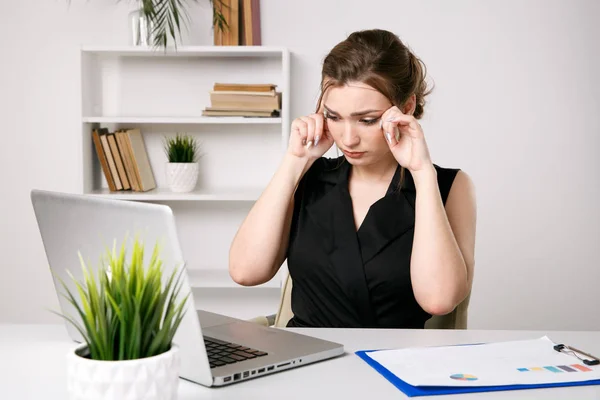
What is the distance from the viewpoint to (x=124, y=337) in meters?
0.87

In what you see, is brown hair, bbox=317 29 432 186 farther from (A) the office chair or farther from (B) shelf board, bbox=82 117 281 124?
(B) shelf board, bbox=82 117 281 124

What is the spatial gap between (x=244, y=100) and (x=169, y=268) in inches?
87.7

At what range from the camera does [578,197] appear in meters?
3.42

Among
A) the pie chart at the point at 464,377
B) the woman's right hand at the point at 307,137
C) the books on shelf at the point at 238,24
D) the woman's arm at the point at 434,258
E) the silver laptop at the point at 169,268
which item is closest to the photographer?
the silver laptop at the point at 169,268

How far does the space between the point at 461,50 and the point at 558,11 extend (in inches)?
18.1

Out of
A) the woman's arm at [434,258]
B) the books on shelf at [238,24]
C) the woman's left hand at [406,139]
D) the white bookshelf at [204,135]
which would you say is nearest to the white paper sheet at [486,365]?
the woman's arm at [434,258]

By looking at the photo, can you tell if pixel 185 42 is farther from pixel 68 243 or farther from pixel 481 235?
pixel 68 243

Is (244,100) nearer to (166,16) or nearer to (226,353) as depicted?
(166,16)

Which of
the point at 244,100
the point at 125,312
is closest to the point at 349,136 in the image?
the point at 125,312

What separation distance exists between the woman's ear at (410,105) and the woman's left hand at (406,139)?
140 millimetres

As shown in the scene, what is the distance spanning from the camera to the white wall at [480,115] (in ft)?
11.0

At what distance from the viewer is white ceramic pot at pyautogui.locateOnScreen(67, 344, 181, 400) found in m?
0.86

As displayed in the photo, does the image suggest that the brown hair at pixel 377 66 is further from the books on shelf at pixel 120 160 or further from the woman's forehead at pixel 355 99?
the books on shelf at pixel 120 160

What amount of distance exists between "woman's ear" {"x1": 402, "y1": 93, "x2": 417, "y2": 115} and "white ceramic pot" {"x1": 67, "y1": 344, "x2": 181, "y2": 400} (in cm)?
120
